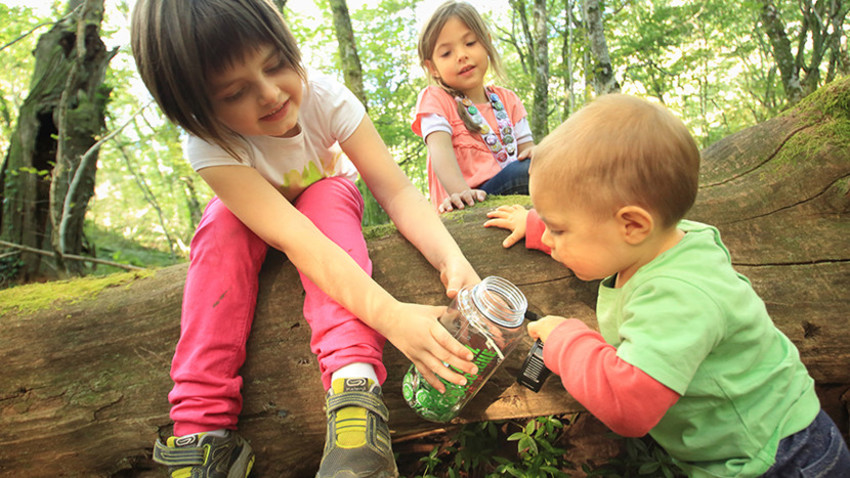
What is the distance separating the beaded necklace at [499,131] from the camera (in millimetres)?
3604

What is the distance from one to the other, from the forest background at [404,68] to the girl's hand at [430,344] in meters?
2.70

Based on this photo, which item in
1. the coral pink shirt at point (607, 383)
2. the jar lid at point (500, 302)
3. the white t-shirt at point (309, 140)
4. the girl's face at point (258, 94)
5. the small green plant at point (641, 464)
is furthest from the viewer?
the white t-shirt at point (309, 140)

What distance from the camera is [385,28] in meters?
9.99

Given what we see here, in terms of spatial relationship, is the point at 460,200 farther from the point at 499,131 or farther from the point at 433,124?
the point at 499,131

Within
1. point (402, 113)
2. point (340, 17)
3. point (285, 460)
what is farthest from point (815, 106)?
point (402, 113)

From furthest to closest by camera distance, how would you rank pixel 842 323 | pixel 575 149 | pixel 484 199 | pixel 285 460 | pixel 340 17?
pixel 340 17
pixel 484 199
pixel 285 460
pixel 842 323
pixel 575 149

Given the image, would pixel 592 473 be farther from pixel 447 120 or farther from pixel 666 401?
pixel 447 120

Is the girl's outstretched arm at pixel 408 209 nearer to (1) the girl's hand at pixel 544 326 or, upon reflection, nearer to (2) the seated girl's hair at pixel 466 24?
(1) the girl's hand at pixel 544 326

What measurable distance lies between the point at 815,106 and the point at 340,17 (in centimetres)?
570

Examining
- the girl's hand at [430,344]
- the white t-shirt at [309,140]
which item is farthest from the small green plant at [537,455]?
the white t-shirt at [309,140]

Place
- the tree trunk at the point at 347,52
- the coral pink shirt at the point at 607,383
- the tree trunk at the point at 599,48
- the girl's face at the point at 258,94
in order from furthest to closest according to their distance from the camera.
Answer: the tree trunk at the point at 347,52, the tree trunk at the point at 599,48, the girl's face at the point at 258,94, the coral pink shirt at the point at 607,383

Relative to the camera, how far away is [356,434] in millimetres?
1545

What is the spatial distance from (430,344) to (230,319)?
3.06ft

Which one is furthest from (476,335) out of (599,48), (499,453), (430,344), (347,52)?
(347,52)
